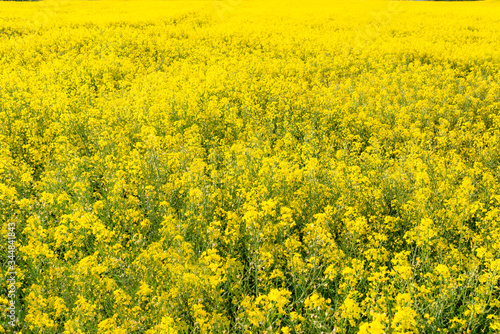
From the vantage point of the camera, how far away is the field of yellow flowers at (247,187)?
294 cm

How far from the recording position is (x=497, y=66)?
12.1 metres

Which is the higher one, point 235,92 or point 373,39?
point 373,39

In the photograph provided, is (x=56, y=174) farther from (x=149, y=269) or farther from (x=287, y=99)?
(x=287, y=99)

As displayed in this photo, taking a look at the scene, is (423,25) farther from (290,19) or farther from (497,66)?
(497,66)

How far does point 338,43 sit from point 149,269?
556 inches

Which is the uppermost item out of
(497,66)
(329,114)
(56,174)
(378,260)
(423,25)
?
(423,25)

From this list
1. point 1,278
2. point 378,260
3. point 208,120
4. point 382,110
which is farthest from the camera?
point 382,110

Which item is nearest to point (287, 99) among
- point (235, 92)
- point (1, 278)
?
point (235, 92)

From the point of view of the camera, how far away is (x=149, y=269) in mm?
3244

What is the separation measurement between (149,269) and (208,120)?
15.4 feet

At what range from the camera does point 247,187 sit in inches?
190

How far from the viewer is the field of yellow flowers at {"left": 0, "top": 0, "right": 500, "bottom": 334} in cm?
294

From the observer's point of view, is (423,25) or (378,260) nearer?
(378,260)

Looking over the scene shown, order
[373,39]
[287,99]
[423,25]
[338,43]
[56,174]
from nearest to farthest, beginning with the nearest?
[56,174] < [287,99] < [338,43] < [373,39] < [423,25]
